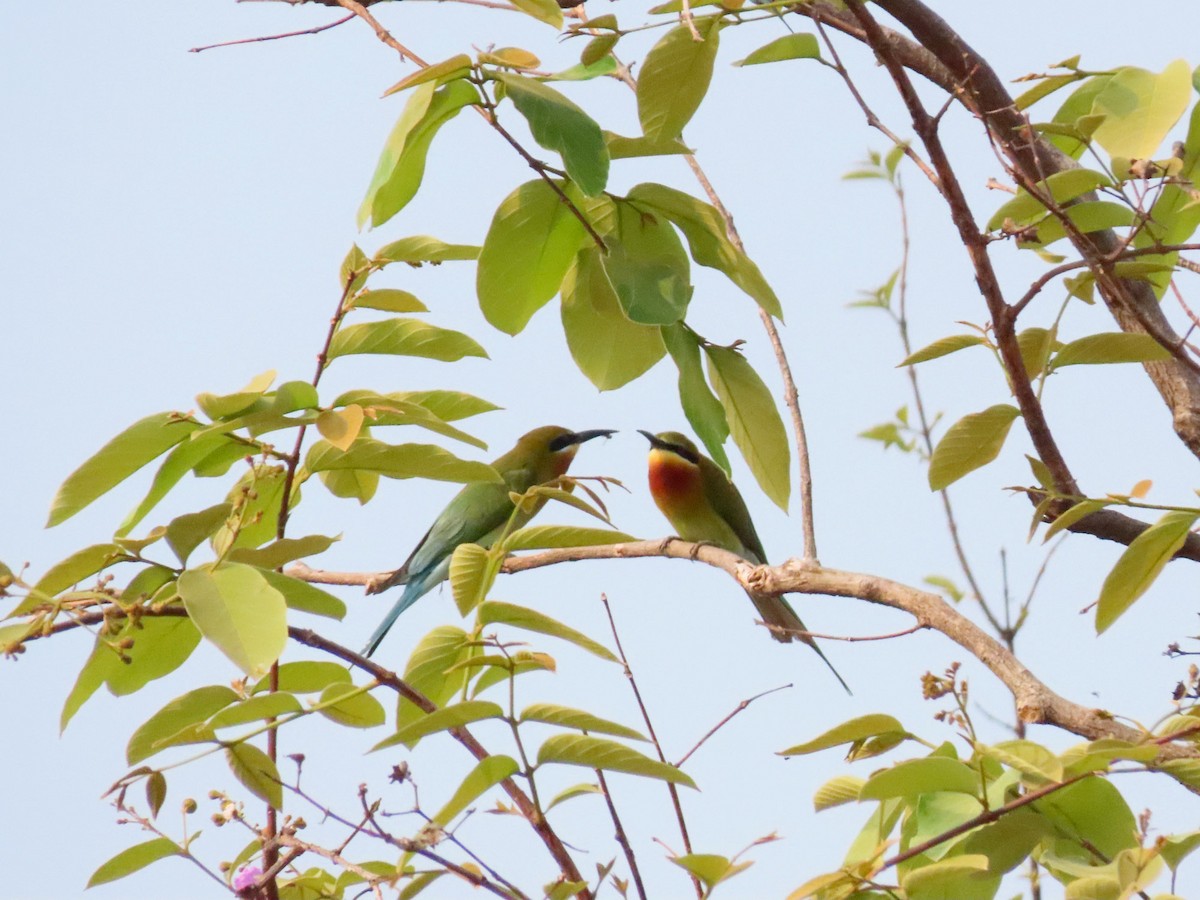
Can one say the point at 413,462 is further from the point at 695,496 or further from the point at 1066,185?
the point at 695,496

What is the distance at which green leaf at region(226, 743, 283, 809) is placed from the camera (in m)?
1.00

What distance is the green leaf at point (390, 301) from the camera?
4.38 ft

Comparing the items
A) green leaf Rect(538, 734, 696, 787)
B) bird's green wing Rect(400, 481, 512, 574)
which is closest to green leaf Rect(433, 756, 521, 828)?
green leaf Rect(538, 734, 696, 787)

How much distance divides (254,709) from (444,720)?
0.47ft

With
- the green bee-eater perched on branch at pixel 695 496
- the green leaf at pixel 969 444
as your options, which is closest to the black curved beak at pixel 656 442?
the green bee-eater perched on branch at pixel 695 496

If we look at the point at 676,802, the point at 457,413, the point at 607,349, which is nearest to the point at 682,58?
the point at 607,349

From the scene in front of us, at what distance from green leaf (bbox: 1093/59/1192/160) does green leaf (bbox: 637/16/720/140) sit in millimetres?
393

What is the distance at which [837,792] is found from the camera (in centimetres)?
104

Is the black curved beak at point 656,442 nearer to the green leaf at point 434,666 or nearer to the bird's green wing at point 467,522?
the bird's green wing at point 467,522

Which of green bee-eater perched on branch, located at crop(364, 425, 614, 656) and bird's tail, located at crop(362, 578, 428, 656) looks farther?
green bee-eater perched on branch, located at crop(364, 425, 614, 656)

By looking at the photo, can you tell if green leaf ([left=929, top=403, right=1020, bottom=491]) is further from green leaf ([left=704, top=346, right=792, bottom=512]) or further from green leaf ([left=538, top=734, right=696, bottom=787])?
green leaf ([left=538, top=734, right=696, bottom=787])

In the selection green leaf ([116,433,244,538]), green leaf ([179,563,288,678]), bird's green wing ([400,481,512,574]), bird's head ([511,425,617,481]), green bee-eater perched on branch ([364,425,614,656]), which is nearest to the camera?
green leaf ([179,563,288,678])

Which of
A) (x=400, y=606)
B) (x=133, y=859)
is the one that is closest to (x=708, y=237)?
(x=133, y=859)

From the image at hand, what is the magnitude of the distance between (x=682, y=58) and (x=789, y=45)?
0.63 feet
